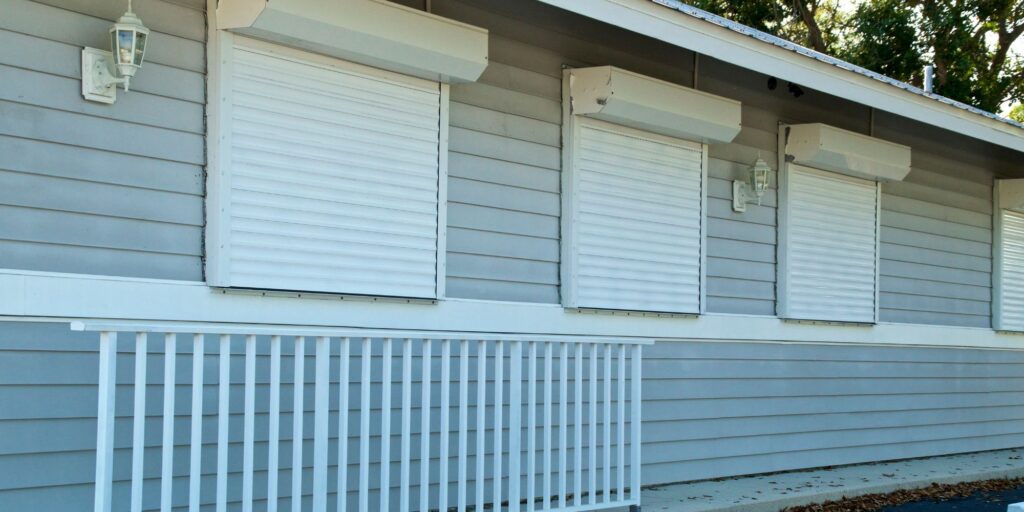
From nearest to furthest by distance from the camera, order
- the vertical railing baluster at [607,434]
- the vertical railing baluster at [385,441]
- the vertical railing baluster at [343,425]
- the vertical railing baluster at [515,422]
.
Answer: the vertical railing baluster at [343,425]
the vertical railing baluster at [385,441]
the vertical railing baluster at [515,422]
the vertical railing baluster at [607,434]

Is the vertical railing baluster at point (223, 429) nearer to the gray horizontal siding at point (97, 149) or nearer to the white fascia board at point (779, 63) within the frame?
the gray horizontal siding at point (97, 149)

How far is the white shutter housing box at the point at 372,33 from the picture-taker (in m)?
4.98

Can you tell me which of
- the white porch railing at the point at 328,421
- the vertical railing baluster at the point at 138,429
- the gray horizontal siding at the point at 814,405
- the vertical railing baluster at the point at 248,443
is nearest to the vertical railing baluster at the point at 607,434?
the white porch railing at the point at 328,421

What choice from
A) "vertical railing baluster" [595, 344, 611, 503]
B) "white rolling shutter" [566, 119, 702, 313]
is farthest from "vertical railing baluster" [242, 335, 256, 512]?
"white rolling shutter" [566, 119, 702, 313]

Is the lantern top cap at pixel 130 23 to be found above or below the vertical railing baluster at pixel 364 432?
above

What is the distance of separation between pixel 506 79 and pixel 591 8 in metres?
0.79

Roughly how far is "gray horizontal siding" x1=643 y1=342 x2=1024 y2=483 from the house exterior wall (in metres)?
0.02

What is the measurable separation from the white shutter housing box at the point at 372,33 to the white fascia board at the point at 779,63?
1.94 feet

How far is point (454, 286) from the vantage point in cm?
608

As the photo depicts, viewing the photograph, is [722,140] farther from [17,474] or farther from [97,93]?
[17,474]

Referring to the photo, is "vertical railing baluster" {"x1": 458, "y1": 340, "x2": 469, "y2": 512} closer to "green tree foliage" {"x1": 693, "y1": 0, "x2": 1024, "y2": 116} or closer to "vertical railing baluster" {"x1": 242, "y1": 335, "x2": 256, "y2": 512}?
"vertical railing baluster" {"x1": 242, "y1": 335, "x2": 256, "y2": 512}

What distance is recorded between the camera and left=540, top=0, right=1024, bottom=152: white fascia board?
6.02 m

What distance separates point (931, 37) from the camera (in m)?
17.2

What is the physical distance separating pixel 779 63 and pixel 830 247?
7.22 ft
